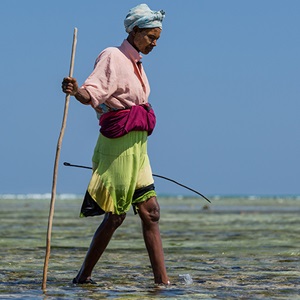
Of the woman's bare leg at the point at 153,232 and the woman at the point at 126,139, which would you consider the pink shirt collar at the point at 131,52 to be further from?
the woman's bare leg at the point at 153,232

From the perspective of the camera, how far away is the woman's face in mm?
6527

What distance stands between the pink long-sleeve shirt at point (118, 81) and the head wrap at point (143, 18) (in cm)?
16

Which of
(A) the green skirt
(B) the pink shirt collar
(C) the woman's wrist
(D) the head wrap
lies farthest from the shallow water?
(D) the head wrap

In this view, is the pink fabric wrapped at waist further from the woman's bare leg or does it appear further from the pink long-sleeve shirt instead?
the woman's bare leg

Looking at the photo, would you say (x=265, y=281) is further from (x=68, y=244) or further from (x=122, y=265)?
(x=68, y=244)

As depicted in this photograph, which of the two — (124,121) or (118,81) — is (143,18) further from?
(124,121)

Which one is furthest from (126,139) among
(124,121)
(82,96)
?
(82,96)

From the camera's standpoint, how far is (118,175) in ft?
21.3

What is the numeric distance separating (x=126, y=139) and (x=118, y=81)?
43cm

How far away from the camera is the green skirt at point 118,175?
649cm

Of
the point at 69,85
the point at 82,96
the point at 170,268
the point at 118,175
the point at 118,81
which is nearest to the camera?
the point at 69,85

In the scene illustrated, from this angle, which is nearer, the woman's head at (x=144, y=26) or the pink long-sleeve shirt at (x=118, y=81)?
the pink long-sleeve shirt at (x=118, y=81)

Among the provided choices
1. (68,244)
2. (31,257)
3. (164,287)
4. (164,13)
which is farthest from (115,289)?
(68,244)

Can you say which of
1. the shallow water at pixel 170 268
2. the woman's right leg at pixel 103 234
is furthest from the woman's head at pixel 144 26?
the shallow water at pixel 170 268
